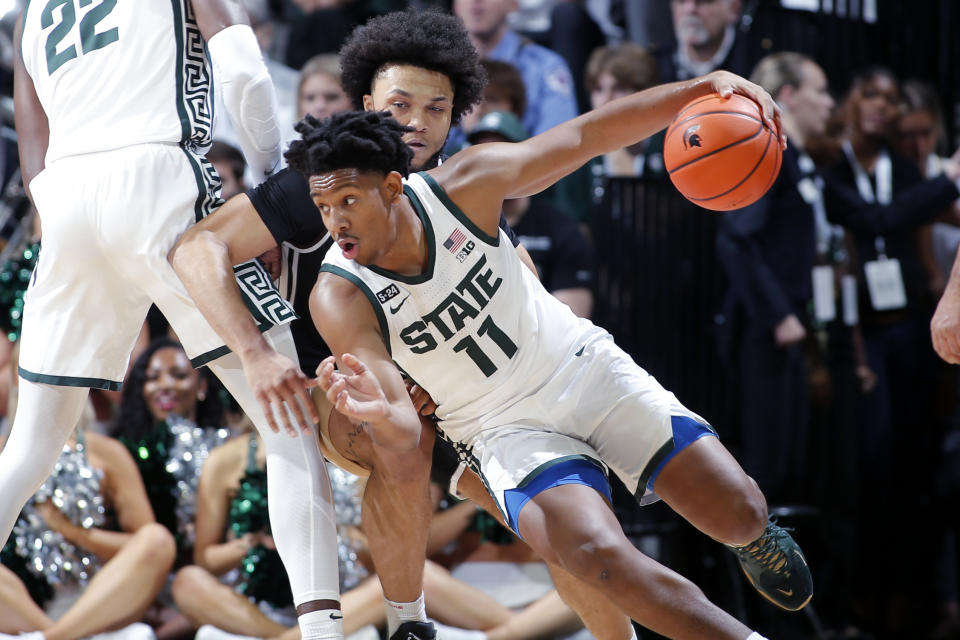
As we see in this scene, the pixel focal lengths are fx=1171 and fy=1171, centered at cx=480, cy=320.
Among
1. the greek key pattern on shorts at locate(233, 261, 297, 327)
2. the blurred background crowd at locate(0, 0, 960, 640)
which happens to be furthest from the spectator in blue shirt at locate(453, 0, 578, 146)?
the greek key pattern on shorts at locate(233, 261, 297, 327)

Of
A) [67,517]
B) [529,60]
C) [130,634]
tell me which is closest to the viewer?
[130,634]

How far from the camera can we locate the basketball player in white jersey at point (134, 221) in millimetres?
3088

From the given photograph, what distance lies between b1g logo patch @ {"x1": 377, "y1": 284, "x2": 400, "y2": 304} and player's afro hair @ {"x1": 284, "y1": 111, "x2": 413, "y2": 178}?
0.30 m

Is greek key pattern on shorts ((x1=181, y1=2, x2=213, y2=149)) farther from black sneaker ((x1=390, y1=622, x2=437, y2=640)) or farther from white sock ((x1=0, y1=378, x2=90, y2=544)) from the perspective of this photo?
black sneaker ((x1=390, y1=622, x2=437, y2=640))

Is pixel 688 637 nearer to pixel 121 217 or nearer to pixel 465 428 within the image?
pixel 465 428

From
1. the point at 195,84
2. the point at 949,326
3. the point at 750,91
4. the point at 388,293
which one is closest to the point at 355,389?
the point at 388,293

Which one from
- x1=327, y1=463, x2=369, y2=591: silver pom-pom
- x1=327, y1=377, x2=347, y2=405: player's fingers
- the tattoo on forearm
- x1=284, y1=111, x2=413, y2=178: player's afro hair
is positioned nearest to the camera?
x1=327, y1=377, x2=347, y2=405: player's fingers

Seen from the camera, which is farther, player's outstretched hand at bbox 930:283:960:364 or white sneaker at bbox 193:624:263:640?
white sneaker at bbox 193:624:263:640

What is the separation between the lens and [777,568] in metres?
3.27

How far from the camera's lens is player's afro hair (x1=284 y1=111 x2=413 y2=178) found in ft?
9.69

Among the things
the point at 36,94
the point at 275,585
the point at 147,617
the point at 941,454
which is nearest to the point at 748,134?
the point at 36,94

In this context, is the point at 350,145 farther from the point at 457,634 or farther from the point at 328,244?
the point at 457,634

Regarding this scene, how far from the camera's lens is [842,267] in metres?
5.88

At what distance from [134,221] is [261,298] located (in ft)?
1.29
